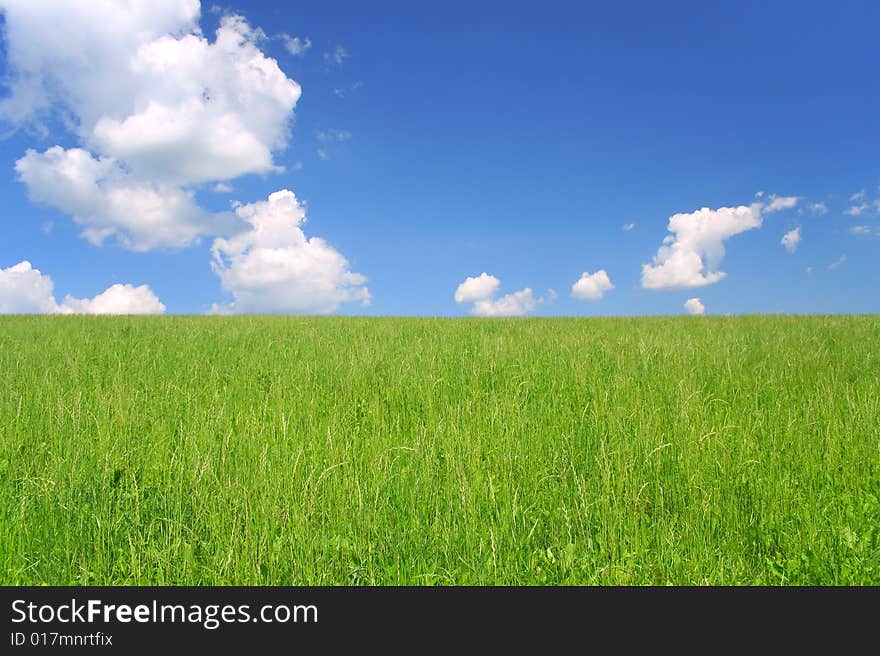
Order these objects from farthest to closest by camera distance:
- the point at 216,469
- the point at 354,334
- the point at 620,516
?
the point at 354,334
the point at 216,469
the point at 620,516

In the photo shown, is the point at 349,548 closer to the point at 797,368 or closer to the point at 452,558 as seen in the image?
the point at 452,558

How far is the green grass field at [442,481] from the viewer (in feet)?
7.63

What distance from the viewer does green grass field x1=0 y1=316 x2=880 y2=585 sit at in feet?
7.63

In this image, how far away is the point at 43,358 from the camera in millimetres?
7859

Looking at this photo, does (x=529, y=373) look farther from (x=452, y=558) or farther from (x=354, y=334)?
(x=354, y=334)

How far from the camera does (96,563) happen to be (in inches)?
95.3

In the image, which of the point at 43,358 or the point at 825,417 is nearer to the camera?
the point at 825,417

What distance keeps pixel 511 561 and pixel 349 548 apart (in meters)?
0.80

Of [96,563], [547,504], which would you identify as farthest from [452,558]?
[96,563]

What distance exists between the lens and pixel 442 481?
3.13 meters

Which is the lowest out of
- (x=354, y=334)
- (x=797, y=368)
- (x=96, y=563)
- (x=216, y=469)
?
(x=96, y=563)

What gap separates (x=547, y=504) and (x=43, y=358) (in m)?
8.81
